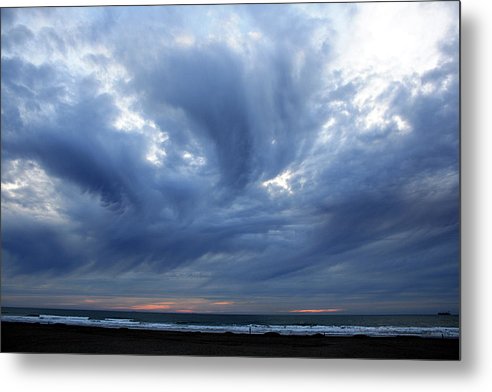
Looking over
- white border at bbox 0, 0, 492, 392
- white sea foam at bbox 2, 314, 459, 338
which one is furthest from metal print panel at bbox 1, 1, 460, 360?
white border at bbox 0, 0, 492, 392

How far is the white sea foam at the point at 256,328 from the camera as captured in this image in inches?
144

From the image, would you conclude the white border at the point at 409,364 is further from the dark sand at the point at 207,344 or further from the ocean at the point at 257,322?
the ocean at the point at 257,322

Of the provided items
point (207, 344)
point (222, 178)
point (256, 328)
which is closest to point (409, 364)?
point (256, 328)

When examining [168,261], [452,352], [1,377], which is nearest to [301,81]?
[168,261]

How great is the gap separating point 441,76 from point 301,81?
0.81 m

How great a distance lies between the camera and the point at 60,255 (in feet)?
12.8

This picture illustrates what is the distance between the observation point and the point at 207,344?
3.81 meters

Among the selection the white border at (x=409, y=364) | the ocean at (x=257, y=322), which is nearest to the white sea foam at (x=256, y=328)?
the ocean at (x=257, y=322)

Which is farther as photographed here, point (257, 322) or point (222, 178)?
point (222, 178)

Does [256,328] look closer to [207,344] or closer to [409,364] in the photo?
[207,344]

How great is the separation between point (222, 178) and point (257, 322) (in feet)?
2.95

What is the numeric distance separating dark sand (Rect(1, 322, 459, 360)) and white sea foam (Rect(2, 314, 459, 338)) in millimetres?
29

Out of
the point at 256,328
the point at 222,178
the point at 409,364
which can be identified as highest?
the point at 222,178

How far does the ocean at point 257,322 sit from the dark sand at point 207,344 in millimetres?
36
